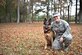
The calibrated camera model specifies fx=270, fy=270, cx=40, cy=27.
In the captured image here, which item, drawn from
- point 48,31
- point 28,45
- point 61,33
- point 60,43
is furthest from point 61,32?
point 28,45

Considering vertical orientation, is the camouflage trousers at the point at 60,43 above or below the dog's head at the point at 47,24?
below

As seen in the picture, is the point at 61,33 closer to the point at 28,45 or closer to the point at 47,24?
the point at 47,24

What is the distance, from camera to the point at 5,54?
358 inches

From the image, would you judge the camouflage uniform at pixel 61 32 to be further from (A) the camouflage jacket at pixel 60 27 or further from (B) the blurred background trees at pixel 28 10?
(B) the blurred background trees at pixel 28 10

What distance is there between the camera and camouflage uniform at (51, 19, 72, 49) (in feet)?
32.2

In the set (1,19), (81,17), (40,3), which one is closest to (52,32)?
(81,17)

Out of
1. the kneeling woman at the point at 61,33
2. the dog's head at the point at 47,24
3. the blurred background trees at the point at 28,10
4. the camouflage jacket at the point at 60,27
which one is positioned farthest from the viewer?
the blurred background trees at the point at 28,10

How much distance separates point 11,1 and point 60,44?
5049 cm

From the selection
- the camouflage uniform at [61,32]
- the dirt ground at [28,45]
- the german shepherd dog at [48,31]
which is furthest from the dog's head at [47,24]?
the dirt ground at [28,45]

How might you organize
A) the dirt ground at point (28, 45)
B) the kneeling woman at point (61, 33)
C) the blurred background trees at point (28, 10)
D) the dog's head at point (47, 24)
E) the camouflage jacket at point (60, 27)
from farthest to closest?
the blurred background trees at point (28, 10)
the dog's head at point (47, 24)
the camouflage jacket at point (60, 27)
the kneeling woman at point (61, 33)
the dirt ground at point (28, 45)

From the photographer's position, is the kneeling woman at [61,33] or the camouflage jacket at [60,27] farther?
the camouflage jacket at [60,27]

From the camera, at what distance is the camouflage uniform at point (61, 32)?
9.81 metres

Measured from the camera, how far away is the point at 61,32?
1024 centimetres

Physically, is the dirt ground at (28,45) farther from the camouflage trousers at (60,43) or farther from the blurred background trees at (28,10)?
the blurred background trees at (28,10)
